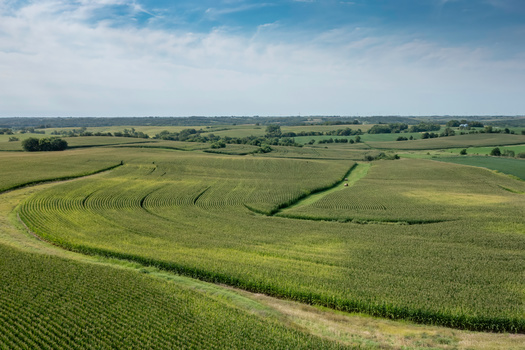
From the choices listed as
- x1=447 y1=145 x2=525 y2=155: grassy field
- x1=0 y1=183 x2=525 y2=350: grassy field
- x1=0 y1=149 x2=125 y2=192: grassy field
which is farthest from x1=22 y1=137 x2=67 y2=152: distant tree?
x1=447 y1=145 x2=525 y2=155: grassy field

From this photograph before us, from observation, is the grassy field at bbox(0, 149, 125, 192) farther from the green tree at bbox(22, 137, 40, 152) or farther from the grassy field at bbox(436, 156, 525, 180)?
the grassy field at bbox(436, 156, 525, 180)

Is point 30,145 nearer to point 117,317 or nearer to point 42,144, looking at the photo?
point 42,144

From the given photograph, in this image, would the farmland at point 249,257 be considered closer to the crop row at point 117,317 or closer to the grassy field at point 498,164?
the crop row at point 117,317

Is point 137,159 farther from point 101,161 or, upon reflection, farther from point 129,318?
point 129,318

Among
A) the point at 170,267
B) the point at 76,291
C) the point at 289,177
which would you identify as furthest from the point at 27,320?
the point at 289,177

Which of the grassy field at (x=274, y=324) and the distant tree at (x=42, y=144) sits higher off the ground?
the distant tree at (x=42, y=144)

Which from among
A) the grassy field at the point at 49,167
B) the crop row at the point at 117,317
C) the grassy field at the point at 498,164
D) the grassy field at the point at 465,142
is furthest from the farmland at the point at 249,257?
the grassy field at the point at 465,142

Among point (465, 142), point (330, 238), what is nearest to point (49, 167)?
point (330, 238)
